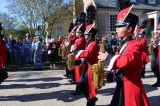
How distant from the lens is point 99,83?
7.07m

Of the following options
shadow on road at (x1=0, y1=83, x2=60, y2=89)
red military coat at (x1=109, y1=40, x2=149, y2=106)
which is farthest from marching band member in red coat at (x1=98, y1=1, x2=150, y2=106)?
shadow on road at (x1=0, y1=83, x2=60, y2=89)

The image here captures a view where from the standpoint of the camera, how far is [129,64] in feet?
15.1

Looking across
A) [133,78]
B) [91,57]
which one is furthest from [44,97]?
[133,78]

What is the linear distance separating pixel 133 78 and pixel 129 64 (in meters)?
0.41

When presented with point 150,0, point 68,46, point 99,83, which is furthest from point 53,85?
point 150,0

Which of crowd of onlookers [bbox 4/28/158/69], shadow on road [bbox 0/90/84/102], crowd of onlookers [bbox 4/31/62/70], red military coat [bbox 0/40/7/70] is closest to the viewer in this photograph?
shadow on road [bbox 0/90/84/102]

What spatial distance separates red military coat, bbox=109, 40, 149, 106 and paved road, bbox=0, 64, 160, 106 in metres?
3.42

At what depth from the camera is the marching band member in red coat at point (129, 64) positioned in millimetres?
4613

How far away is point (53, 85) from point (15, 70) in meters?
5.62

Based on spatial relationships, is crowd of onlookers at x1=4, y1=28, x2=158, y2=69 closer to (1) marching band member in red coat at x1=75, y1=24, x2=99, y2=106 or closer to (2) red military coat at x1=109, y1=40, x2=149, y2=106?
(1) marching band member in red coat at x1=75, y1=24, x2=99, y2=106

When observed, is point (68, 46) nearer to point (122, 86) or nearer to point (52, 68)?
point (52, 68)

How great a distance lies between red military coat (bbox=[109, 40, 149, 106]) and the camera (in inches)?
185

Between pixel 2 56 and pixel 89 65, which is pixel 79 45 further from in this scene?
pixel 2 56

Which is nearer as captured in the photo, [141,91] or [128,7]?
[141,91]
